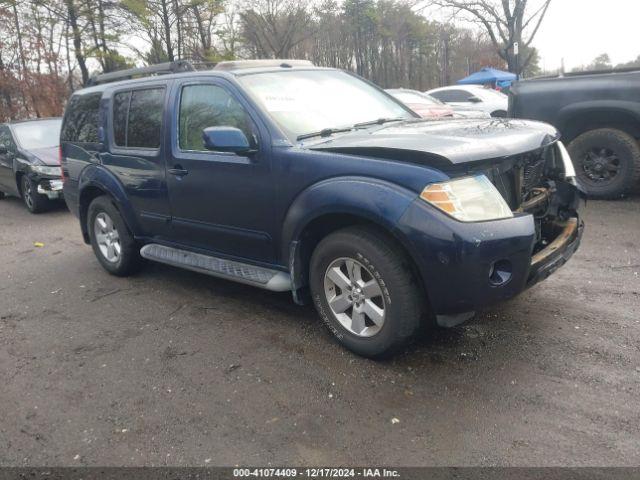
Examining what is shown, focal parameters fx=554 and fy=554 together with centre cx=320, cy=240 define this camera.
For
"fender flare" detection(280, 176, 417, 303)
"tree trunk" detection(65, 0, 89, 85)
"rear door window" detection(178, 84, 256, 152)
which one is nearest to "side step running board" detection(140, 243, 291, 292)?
"fender flare" detection(280, 176, 417, 303)

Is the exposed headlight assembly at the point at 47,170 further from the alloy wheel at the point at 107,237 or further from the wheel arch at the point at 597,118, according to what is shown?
the wheel arch at the point at 597,118

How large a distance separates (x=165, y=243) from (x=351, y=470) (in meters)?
2.95

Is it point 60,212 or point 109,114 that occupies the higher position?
point 109,114

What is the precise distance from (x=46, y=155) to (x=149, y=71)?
5373 millimetres

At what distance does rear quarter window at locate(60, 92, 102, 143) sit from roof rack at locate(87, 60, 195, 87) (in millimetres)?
Answer: 272

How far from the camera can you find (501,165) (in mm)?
3230

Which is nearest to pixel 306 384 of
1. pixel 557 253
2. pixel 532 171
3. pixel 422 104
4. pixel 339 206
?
pixel 339 206

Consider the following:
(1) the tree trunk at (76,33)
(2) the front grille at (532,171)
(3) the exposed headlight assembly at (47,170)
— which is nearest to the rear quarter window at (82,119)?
(3) the exposed headlight assembly at (47,170)

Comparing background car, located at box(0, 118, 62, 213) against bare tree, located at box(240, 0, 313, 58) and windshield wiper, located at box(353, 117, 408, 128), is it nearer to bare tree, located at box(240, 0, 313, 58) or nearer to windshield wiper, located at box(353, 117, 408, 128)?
windshield wiper, located at box(353, 117, 408, 128)

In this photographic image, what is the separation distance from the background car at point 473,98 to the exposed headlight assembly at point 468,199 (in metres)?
10.4

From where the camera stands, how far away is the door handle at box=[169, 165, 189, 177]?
14.0 ft

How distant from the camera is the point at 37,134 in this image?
10367mm

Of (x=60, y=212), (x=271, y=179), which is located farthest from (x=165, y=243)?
(x=60, y=212)

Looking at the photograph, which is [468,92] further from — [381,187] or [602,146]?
[381,187]
